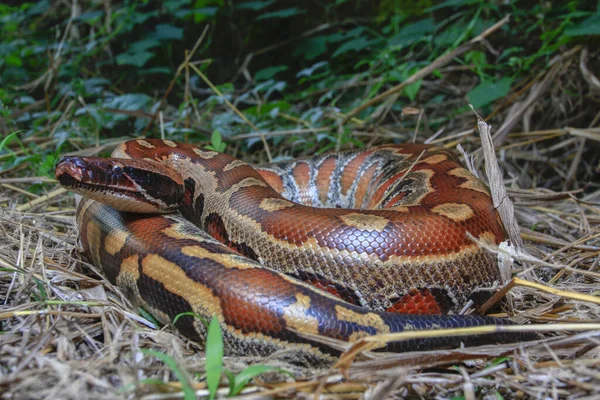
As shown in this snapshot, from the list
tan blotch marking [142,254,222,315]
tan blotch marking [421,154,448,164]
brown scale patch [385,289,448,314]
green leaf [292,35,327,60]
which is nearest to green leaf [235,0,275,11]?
green leaf [292,35,327,60]

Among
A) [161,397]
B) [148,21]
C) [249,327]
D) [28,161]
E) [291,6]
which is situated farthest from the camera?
[291,6]

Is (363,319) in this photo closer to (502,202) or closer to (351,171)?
(502,202)

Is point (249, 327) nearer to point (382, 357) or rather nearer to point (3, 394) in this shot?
point (382, 357)

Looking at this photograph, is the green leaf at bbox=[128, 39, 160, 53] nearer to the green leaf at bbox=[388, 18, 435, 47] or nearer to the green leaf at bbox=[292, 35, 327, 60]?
the green leaf at bbox=[292, 35, 327, 60]

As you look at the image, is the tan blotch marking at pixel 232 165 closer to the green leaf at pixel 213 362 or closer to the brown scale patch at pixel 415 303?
the brown scale patch at pixel 415 303

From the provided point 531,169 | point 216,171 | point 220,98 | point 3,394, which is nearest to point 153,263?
point 3,394
